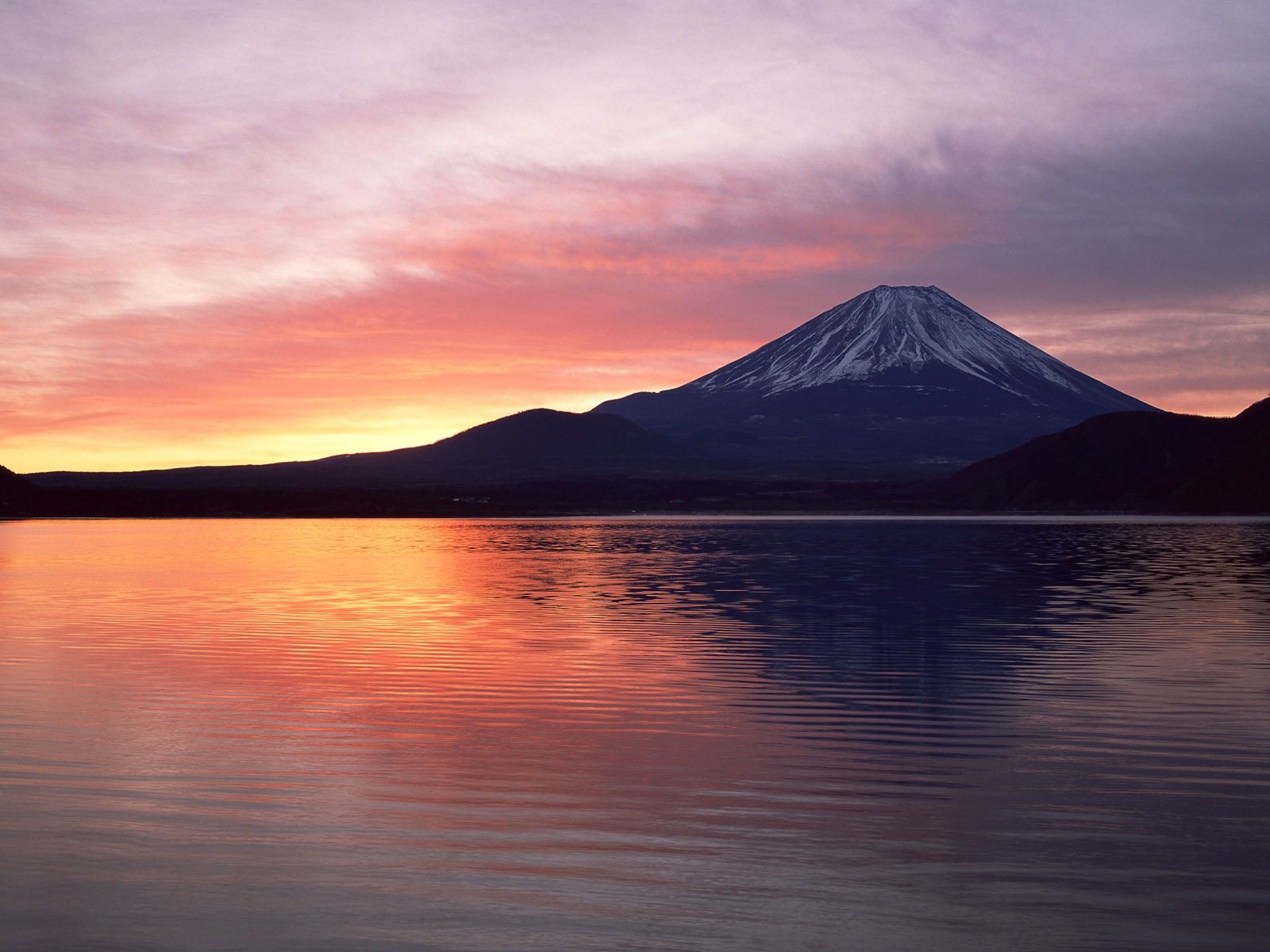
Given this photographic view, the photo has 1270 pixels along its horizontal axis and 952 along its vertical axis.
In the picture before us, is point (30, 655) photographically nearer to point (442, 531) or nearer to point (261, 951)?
point (261, 951)

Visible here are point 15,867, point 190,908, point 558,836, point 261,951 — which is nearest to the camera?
point 261,951

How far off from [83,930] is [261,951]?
1282 mm

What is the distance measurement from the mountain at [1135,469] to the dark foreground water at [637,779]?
120383 millimetres

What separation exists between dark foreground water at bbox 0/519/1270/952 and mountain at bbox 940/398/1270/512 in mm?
120383

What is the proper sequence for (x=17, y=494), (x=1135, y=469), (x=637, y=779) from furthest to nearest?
1. (x=1135, y=469)
2. (x=17, y=494)
3. (x=637, y=779)

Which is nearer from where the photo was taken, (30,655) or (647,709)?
(647,709)

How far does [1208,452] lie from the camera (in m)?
157

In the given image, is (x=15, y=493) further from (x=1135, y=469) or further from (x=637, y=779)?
(x=637, y=779)

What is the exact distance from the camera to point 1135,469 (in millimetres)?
165125

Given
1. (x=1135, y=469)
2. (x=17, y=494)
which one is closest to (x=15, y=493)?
(x=17, y=494)

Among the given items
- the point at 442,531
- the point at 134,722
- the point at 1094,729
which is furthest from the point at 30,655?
the point at 442,531

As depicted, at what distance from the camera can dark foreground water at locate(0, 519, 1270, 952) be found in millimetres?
8219

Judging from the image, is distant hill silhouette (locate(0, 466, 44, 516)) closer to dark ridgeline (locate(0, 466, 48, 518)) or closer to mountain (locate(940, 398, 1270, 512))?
dark ridgeline (locate(0, 466, 48, 518))

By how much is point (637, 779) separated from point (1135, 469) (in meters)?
167
